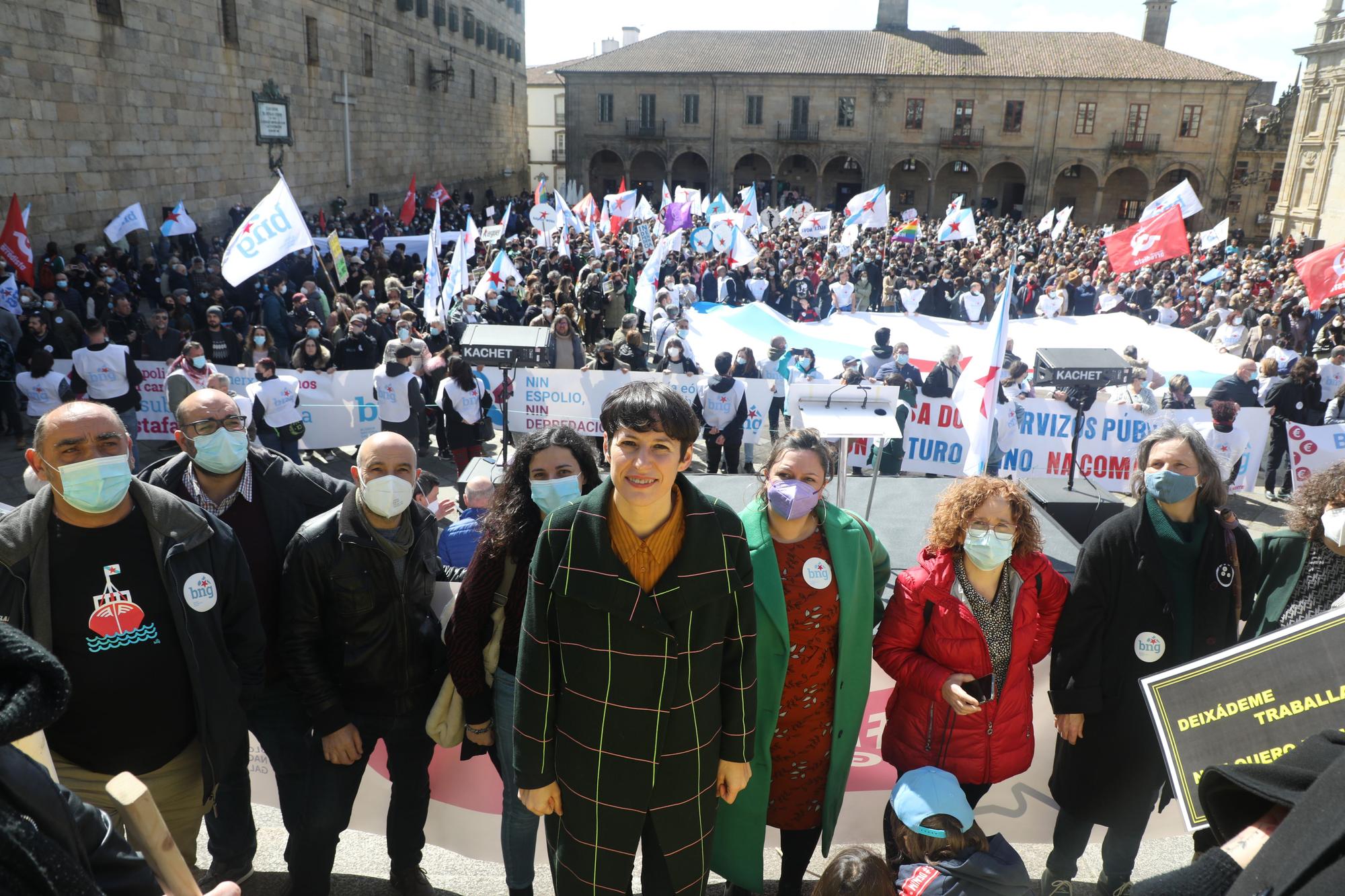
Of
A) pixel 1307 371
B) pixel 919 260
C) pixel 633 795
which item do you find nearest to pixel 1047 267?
pixel 919 260

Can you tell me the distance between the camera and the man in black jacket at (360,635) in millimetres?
2691

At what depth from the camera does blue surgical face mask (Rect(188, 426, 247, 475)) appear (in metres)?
2.96

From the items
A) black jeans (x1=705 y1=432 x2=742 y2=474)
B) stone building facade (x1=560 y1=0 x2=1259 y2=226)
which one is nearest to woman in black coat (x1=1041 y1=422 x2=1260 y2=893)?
black jeans (x1=705 y1=432 x2=742 y2=474)

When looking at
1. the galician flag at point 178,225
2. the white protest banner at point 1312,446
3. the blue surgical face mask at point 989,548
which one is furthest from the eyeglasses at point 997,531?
the galician flag at point 178,225

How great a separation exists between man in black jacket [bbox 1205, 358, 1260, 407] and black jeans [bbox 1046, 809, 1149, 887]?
23.3ft

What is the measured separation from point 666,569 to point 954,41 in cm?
5317

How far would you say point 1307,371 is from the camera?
334 inches

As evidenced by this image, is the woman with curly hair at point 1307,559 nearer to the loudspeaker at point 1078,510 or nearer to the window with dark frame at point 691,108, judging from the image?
the loudspeaker at point 1078,510

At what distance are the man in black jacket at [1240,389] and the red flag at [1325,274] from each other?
2.56m

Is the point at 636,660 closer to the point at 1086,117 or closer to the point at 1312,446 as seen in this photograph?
the point at 1312,446

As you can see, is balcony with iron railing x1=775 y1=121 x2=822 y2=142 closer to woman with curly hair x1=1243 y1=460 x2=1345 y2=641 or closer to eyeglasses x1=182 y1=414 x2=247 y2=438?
woman with curly hair x1=1243 y1=460 x2=1345 y2=641

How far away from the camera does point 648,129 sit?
47250 mm

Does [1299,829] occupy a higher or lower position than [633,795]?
higher

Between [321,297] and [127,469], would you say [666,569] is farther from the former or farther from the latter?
[321,297]
